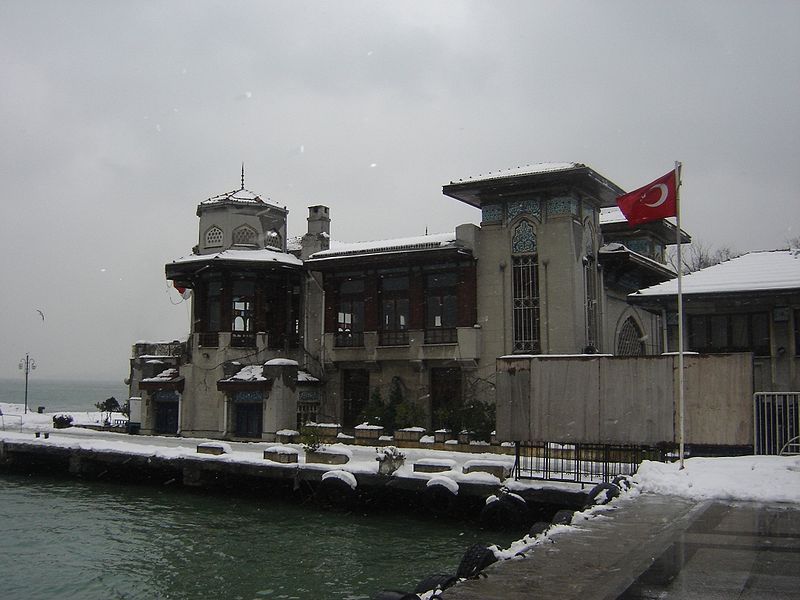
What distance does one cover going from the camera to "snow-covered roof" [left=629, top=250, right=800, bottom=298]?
2672 centimetres

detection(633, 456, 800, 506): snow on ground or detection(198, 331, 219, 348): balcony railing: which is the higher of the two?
detection(198, 331, 219, 348): balcony railing

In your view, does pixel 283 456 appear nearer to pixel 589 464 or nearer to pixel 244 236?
pixel 589 464

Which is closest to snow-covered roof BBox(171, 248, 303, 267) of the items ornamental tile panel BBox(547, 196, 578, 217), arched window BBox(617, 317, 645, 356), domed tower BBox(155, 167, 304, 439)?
domed tower BBox(155, 167, 304, 439)

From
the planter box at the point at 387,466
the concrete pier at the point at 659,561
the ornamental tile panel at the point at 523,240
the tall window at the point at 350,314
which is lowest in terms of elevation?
the planter box at the point at 387,466

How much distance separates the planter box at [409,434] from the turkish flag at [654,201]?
612 inches

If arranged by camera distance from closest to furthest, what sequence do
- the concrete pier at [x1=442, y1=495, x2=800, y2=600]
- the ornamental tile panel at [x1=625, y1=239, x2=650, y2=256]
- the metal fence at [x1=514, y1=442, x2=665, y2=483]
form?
the concrete pier at [x1=442, y1=495, x2=800, y2=600] < the metal fence at [x1=514, y1=442, x2=665, y2=483] < the ornamental tile panel at [x1=625, y1=239, x2=650, y2=256]

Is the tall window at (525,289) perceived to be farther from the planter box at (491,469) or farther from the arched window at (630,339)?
the planter box at (491,469)

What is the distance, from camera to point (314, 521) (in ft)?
77.1

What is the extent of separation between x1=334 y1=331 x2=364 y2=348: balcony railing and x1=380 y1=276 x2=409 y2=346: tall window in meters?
1.16

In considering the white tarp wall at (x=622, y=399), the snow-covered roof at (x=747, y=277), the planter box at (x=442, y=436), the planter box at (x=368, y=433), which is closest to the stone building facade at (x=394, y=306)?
the planter box at (x=442, y=436)

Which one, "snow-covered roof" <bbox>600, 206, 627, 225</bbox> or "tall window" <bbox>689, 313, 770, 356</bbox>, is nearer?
"tall window" <bbox>689, 313, 770, 356</bbox>

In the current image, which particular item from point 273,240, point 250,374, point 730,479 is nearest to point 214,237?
point 273,240

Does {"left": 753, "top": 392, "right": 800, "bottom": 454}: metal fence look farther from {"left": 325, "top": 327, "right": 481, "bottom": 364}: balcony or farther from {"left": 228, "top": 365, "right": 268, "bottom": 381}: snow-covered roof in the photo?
{"left": 228, "top": 365, "right": 268, "bottom": 381}: snow-covered roof

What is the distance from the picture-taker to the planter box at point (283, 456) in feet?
86.5
